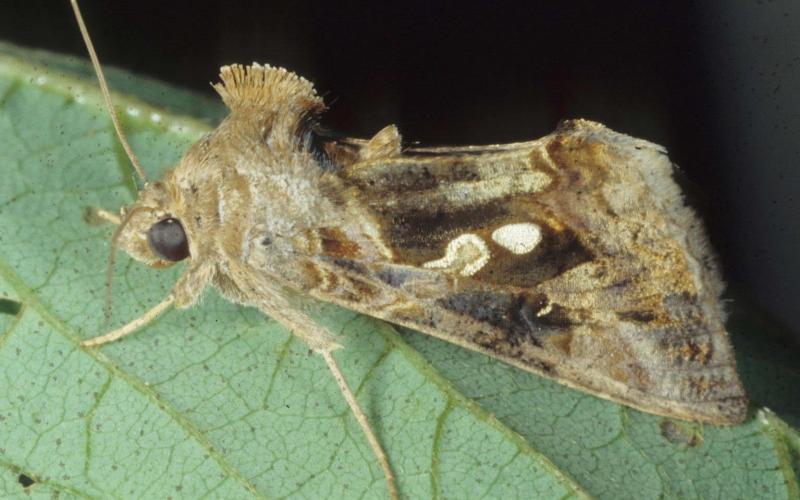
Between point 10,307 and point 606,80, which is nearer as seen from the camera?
point 10,307

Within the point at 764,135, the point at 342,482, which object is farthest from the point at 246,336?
the point at 764,135

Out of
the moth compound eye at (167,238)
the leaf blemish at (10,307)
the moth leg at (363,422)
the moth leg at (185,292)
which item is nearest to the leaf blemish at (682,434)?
the moth leg at (363,422)

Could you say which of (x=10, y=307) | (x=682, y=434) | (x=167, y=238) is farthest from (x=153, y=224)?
(x=682, y=434)

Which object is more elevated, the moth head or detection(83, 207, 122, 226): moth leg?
detection(83, 207, 122, 226): moth leg

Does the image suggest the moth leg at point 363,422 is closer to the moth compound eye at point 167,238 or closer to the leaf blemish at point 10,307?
the moth compound eye at point 167,238

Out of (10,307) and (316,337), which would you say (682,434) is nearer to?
(316,337)

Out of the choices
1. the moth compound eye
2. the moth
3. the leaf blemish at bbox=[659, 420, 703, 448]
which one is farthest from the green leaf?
the moth compound eye

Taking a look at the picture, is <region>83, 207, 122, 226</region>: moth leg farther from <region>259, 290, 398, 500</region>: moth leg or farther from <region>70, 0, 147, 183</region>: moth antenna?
<region>259, 290, 398, 500</region>: moth leg

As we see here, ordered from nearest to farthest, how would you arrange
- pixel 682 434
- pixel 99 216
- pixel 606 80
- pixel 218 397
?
pixel 682 434 < pixel 218 397 < pixel 99 216 < pixel 606 80
